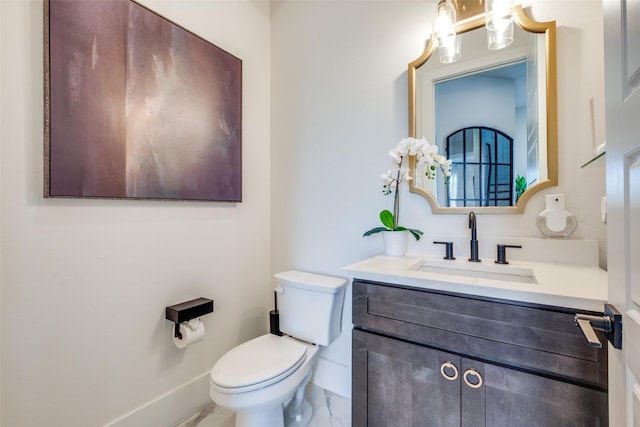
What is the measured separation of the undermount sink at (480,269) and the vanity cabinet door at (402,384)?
36cm

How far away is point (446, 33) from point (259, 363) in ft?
5.92

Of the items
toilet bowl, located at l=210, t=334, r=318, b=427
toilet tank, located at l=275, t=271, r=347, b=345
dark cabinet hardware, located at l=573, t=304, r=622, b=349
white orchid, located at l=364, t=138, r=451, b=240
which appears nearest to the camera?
dark cabinet hardware, located at l=573, t=304, r=622, b=349

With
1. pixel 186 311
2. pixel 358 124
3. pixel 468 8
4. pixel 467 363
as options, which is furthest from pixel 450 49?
pixel 186 311

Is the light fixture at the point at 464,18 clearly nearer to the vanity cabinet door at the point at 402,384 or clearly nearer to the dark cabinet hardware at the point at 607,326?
the dark cabinet hardware at the point at 607,326

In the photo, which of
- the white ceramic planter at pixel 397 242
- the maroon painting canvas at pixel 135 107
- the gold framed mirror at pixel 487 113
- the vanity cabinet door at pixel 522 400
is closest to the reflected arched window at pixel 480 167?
the gold framed mirror at pixel 487 113

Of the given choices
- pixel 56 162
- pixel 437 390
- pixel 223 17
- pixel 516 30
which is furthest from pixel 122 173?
pixel 516 30

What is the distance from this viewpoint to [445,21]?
4.46 ft

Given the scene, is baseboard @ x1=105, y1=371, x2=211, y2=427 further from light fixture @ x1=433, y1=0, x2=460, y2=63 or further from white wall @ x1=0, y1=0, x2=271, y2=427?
light fixture @ x1=433, y1=0, x2=460, y2=63

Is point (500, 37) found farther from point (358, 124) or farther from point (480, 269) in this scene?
point (480, 269)

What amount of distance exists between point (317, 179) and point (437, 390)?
1.26 meters

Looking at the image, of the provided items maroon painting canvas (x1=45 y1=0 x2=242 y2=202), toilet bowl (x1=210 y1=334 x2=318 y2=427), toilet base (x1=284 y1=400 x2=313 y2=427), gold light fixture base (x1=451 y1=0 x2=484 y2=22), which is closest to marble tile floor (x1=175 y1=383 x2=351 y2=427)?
toilet base (x1=284 y1=400 x2=313 y2=427)

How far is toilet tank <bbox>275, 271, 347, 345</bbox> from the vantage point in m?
1.51

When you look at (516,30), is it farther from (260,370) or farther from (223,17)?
(260,370)

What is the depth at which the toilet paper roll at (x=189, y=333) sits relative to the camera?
4.72ft
